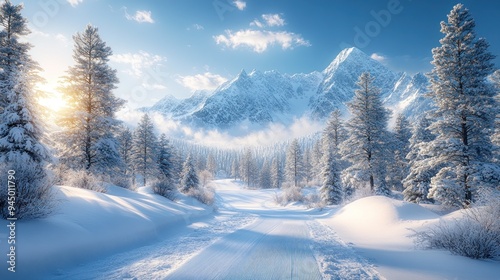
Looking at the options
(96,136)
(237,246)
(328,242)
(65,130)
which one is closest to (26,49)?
(65,130)

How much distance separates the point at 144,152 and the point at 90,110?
20.1 metres

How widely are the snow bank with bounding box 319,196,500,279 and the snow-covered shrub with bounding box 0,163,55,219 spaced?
757 cm

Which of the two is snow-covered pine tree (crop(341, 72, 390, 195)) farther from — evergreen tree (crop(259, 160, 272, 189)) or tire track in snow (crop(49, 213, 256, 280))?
evergreen tree (crop(259, 160, 272, 189))

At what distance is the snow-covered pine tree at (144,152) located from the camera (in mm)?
36938

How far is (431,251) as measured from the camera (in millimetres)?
6410

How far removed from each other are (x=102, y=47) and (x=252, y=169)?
75.4 meters

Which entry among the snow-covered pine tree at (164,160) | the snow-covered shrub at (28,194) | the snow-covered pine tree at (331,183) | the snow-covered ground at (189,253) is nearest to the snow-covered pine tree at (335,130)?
the snow-covered pine tree at (331,183)

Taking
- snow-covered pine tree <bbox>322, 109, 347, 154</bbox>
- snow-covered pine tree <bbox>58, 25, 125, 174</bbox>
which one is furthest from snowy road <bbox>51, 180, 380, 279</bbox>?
snow-covered pine tree <bbox>322, 109, 347, 154</bbox>

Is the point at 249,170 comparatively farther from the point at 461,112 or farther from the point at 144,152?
the point at 461,112

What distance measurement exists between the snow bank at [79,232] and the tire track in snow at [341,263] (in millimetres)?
5210

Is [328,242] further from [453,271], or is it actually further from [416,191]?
[416,191]

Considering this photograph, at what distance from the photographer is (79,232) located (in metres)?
5.83

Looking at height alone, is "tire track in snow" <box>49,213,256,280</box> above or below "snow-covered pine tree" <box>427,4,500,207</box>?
below

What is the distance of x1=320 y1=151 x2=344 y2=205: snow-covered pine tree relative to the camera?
28.0m
